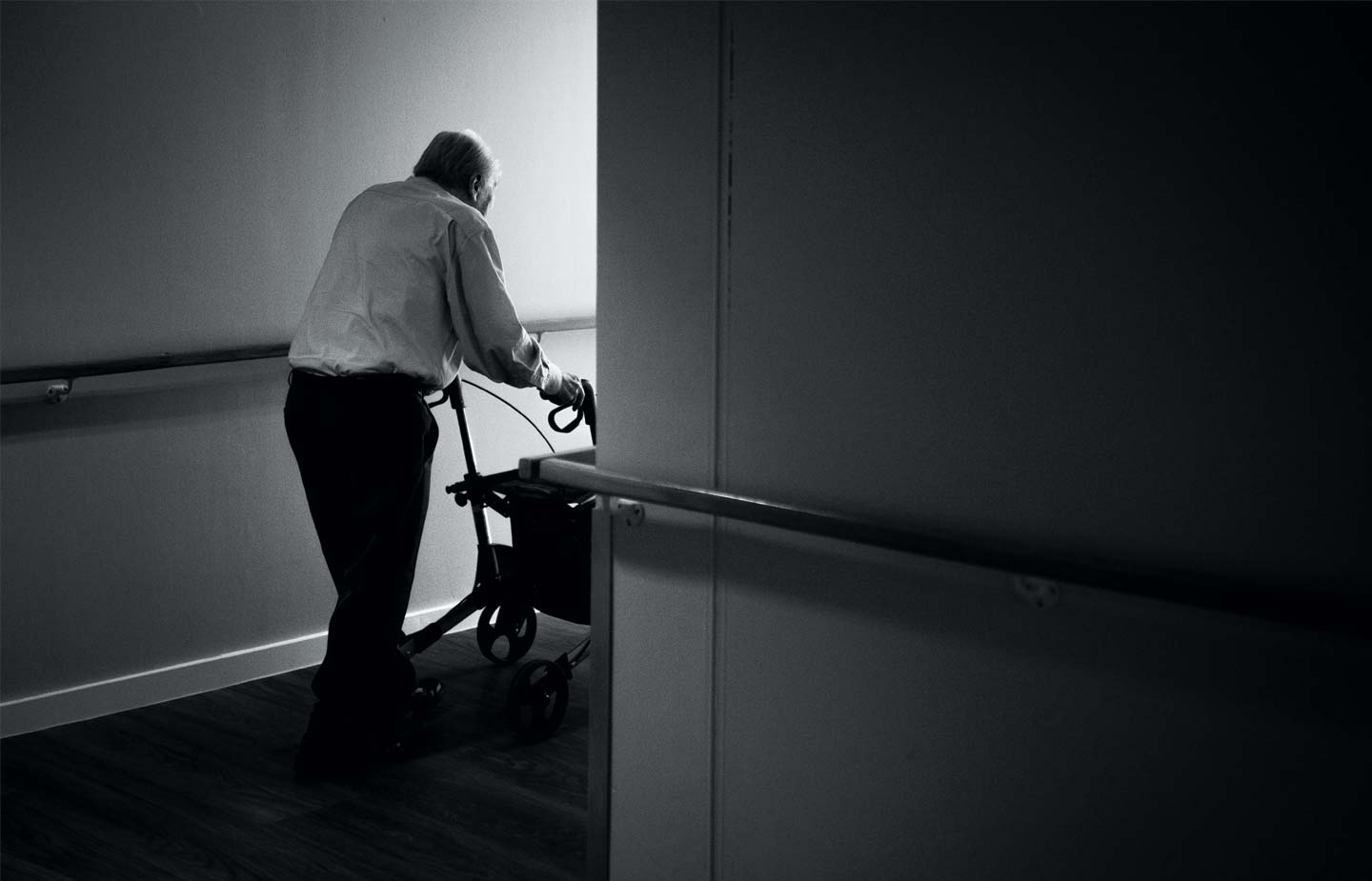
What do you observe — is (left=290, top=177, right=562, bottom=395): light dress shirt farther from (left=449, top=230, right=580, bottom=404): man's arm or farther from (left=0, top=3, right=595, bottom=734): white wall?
(left=0, top=3, right=595, bottom=734): white wall

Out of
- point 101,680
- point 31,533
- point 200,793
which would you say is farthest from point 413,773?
point 31,533

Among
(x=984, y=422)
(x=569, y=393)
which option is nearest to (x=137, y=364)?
(x=569, y=393)

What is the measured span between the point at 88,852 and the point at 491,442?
7.04ft

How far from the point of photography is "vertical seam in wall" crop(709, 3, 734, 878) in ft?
6.03

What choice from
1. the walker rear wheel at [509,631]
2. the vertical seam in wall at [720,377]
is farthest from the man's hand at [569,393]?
the vertical seam in wall at [720,377]

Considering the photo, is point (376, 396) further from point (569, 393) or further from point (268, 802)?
point (268, 802)

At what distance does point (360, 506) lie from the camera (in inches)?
123

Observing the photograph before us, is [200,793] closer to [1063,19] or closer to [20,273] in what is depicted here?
[20,273]

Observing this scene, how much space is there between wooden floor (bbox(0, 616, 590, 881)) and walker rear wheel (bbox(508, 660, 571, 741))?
42mm

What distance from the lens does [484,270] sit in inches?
125

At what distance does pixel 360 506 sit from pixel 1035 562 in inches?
81.6

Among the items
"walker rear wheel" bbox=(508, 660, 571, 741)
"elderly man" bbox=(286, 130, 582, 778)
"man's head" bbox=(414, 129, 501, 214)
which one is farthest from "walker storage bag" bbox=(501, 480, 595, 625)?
"man's head" bbox=(414, 129, 501, 214)

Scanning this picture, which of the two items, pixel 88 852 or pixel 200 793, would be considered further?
pixel 200 793

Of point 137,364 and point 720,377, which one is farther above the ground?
point 720,377
